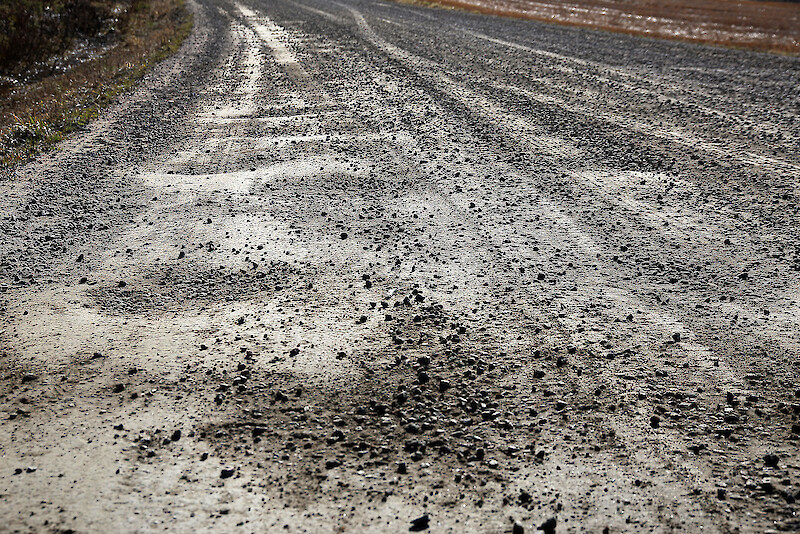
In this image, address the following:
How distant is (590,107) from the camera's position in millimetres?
10727

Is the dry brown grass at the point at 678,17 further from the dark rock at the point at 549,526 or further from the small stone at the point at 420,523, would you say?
the small stone at the point at 420,523

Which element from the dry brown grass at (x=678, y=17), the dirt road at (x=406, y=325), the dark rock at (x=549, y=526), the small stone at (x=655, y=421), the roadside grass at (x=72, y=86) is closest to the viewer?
the dark rock at (x=549, y=526)

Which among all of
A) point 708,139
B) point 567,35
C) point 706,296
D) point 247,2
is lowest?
point 706,296

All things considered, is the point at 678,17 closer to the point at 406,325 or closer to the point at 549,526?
the point at 406,325

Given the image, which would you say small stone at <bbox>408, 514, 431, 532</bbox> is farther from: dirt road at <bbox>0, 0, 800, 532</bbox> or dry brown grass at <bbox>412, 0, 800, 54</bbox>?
dry brown grass at <bbox>412, 0, 800, 54</bbox>

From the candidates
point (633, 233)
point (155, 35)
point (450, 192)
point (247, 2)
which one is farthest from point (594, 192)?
point (247, 2)

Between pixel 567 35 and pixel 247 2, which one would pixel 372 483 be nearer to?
pixel 567 35

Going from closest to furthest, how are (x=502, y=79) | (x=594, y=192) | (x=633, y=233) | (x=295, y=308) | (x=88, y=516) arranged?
(x=88, y=516), (x=295, y=308), (x=633, y=233), (x=594, y=192), (x=502, y=79)

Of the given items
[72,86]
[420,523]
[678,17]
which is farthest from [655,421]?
[678,17]

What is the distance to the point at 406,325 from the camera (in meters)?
4.85

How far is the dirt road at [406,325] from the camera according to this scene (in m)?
3.37

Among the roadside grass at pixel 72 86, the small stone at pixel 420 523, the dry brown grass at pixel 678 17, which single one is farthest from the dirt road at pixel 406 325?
the dry brown grass at pixel 678 17

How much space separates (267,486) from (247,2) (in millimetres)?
28871

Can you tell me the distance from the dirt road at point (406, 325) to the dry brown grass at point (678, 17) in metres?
12.6
